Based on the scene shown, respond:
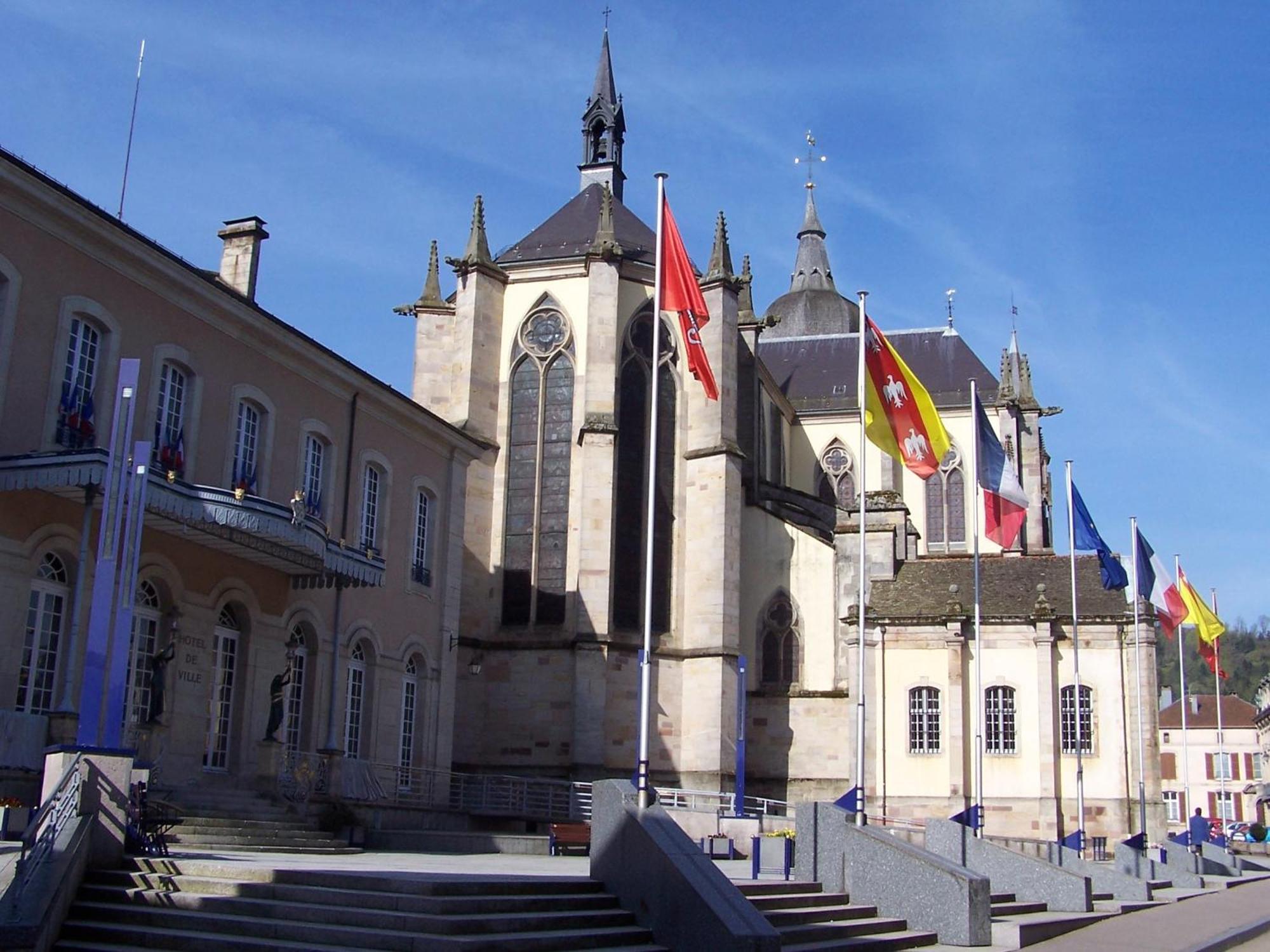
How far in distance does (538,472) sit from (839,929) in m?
24.1

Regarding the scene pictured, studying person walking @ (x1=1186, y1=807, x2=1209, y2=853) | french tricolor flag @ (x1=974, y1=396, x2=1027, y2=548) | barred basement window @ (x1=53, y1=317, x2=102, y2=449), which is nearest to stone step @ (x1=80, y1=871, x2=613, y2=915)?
barred basement window @ (x1=53, y1=317, x2=102, y2=449)

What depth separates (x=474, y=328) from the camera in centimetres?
3912

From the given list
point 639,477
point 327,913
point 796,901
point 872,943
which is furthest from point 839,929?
point 639,477

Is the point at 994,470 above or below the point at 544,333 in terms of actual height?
below

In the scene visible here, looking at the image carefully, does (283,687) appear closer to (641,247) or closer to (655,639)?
(655,639)

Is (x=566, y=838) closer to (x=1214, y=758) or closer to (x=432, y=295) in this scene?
(x=432, y=295)

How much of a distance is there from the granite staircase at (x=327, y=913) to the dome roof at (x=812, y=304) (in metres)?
49.1

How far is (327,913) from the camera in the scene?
1266cm

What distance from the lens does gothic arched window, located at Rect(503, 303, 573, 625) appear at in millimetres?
37531

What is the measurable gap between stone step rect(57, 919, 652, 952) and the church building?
20.0 metres

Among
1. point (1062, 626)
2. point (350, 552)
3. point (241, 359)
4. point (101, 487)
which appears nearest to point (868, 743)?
point (1062, 626)

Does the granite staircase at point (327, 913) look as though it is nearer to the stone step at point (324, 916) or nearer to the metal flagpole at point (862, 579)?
the stone step at point (324, 916)

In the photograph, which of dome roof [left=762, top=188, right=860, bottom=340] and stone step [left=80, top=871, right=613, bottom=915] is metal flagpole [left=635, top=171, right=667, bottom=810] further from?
dome roof [left=762, top=188, right=860, bottom=340]

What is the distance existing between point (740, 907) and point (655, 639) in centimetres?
2476
